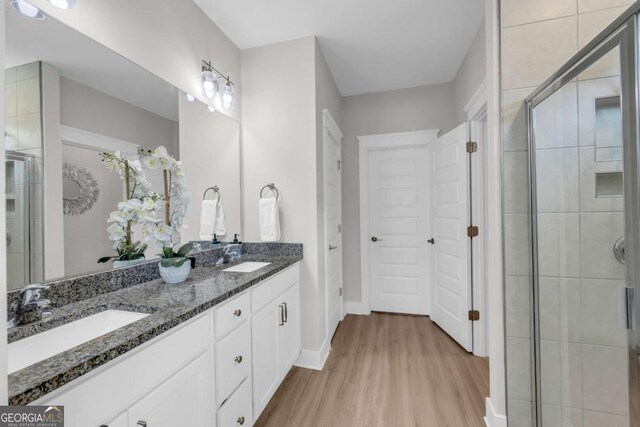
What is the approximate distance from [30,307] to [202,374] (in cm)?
65

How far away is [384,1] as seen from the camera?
1873mm

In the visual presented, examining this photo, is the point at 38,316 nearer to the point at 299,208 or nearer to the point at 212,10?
the point at 299,208

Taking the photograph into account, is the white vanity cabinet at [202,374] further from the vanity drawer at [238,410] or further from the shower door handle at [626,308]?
the shower door handle at [626,308]

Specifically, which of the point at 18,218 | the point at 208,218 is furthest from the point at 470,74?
the point at 18,218

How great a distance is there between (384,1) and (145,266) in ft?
7.41

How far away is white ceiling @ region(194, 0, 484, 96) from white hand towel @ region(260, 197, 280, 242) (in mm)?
1338

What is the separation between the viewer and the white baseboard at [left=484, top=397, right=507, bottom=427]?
1.48m

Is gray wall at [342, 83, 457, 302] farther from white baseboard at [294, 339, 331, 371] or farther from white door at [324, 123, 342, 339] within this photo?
white baseboard at [294, 339, 331, 371]

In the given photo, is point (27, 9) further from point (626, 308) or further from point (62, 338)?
point (626, 308)

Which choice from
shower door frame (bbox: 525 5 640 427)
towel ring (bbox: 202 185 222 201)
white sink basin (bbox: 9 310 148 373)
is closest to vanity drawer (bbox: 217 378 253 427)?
white sink basin (bbox: 9 310 148 373)

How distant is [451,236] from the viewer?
8.55 ft

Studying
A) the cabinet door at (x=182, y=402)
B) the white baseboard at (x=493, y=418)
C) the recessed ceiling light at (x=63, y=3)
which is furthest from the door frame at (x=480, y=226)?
the recessed ceiling light at (x=63, y=3)

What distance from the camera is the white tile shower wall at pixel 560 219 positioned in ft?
3.83
